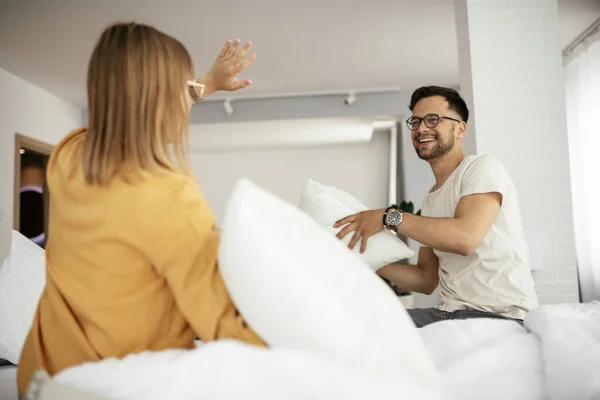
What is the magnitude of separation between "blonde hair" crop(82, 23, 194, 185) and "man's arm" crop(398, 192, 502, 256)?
992 mm

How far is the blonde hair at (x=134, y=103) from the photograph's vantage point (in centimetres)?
102

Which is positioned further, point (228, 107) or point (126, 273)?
point (228, 107)

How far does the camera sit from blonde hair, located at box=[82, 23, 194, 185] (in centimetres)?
102

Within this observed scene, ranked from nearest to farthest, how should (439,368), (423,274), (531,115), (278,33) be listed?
(439,368) < (423,274) < (531,115) < (278,33)

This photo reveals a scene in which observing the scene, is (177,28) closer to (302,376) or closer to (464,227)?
(464,227)

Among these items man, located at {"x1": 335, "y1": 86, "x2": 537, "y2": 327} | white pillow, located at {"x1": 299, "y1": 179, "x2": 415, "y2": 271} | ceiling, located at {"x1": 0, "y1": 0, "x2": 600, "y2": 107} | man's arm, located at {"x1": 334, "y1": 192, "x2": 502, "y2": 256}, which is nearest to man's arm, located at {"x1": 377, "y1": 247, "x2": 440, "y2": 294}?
man, located at {"x1": 335, "y1": 86, "x2": 537, "y2": 327}

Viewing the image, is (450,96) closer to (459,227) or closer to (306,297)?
(459,227)

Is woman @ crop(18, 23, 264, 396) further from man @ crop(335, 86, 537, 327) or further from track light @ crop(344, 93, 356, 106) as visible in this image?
track light @ crop(344, 93, 356, 106)

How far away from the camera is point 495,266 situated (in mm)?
1982

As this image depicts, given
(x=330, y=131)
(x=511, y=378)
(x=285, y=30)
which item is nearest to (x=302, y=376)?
(x=511, y=378)

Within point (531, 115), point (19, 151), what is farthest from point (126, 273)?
point (19, 151)

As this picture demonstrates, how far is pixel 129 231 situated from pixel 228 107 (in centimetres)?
667

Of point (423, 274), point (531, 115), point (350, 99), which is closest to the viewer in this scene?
point (423, 274)

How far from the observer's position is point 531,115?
3.59 m
